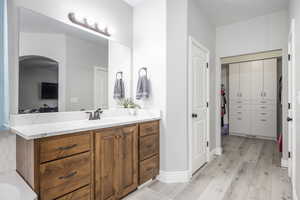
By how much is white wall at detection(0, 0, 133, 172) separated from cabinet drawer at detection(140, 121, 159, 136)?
1.27 m

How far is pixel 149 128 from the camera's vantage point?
2082mm

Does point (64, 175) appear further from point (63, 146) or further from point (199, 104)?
point (199, 104)

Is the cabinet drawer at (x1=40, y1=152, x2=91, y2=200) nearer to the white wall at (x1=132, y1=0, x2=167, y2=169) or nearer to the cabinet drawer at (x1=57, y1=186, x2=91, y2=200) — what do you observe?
the cabinet drawer at (x1=57, y1=186, x2=91, y2=200)

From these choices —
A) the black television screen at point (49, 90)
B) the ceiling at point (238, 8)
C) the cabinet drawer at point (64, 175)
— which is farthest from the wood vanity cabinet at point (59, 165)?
the ceiling at point (238, 8)

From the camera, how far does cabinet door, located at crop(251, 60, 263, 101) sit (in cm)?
437

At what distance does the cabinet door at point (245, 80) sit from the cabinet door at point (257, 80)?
0.07m

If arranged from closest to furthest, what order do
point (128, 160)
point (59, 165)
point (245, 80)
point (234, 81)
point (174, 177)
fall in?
point (59, 165) < point (128, 160) < point (174, 177) < point (245, 80) < point (234, 81)

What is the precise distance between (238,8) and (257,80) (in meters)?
2.44

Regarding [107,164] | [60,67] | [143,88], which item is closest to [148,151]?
[107,164]

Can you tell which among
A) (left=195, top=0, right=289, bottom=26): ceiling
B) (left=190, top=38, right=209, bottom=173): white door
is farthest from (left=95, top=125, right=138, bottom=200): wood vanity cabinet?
(left=195, top=0, right=289, bottom=26): ceiling

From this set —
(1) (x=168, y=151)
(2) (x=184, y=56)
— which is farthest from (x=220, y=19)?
(1) (x=168, y=151)

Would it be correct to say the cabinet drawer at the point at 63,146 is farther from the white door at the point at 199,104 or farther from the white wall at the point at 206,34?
the white wall at the point at 206,34

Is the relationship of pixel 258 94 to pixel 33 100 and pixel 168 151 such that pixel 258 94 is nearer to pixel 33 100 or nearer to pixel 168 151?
pixel 168 151

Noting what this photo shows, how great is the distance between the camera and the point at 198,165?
8.53 feet
